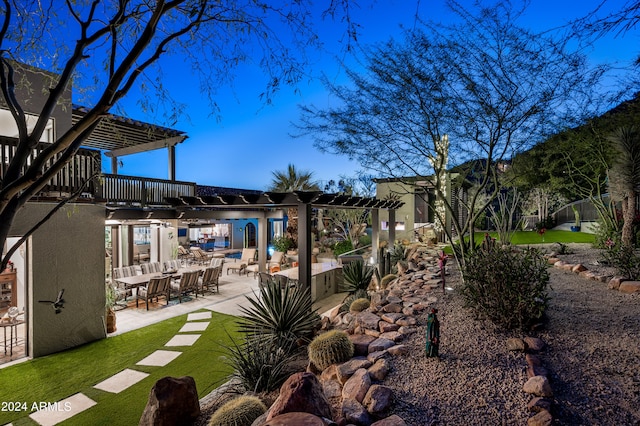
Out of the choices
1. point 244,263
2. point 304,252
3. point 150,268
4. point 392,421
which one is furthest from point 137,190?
point 392,421

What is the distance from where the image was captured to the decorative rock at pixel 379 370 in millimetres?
3484

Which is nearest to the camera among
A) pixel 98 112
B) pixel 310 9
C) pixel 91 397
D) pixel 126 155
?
pixel 98 112

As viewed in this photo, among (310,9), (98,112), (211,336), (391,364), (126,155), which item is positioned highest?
(126,155)

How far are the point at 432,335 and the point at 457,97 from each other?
465 centimetres

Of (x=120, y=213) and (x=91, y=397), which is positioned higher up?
(x=120, y=213)

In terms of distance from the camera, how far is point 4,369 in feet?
19.8

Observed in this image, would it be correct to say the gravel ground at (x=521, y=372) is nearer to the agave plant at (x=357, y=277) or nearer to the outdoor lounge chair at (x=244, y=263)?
the agave plant at (x=357, y=277)

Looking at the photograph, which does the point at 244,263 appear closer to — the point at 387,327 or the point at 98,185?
the point at 98,185

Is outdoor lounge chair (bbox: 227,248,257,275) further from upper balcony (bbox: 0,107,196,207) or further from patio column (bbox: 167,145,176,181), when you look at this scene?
patio column (bbox: 167,145,176,181)

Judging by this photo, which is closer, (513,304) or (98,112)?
(98,112)

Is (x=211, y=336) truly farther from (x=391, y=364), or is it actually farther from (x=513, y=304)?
(x=513, y=304)

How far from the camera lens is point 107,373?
19.2 feet

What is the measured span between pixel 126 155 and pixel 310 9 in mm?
15136

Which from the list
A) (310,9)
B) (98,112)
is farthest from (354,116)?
(98,112)
